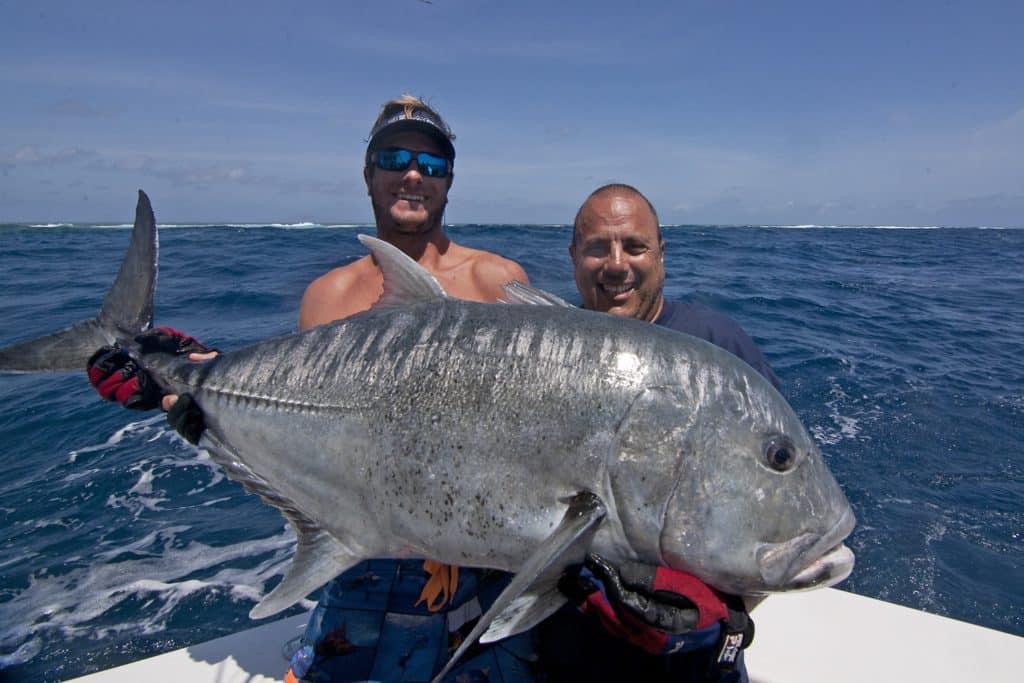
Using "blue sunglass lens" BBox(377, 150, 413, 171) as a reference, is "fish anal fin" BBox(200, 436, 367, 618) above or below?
below

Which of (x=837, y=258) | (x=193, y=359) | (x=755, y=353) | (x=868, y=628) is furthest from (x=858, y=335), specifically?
(x=837, y=258)

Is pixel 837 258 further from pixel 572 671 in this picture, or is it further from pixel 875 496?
pixel 572 671

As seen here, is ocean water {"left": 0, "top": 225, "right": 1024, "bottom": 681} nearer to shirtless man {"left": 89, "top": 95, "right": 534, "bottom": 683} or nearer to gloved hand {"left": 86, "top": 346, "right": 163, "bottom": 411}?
shirtless man {"left": 89, "top": 95, "right": 534, "bottom": 683}

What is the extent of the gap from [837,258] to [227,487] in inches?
→ 1251

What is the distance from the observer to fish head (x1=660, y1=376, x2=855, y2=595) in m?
1.74

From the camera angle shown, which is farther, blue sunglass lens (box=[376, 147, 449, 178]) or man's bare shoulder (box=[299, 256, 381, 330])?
man's bare shoulder (box=[299, 256, 381, 330])

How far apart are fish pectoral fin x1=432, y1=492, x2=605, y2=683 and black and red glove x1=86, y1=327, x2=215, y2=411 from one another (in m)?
1.98

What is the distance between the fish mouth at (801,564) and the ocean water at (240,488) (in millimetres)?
4929

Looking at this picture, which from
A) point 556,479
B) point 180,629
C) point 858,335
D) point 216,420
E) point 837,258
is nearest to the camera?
point 556,479

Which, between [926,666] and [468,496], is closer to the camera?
[468,496]

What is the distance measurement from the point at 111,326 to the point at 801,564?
3285 millimetres

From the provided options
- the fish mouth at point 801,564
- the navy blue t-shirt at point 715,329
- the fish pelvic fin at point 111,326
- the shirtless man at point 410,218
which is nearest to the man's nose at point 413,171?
the shirtless man at point 410,218

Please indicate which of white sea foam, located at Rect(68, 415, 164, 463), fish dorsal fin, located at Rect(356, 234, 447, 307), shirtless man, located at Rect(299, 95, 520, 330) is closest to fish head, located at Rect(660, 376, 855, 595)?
fish dorsal fin, located at Rect(356, 234, 447, 307)

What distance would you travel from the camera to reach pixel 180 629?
16.4 feet
